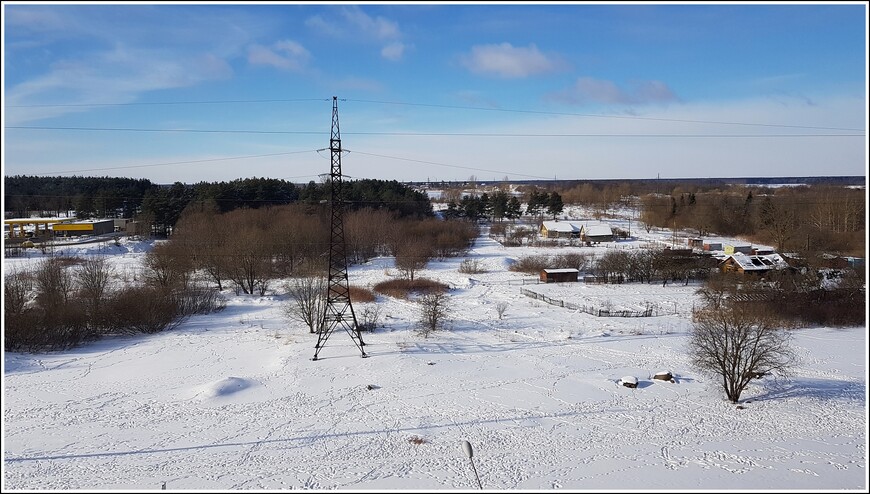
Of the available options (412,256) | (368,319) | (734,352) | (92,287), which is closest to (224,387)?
(368,319)

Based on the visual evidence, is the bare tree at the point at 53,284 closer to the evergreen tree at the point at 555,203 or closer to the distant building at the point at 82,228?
the distant building at the point at 82,228

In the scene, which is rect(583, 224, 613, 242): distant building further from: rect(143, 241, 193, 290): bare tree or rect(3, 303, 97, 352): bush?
rect(3, 303, 97, 352): bush

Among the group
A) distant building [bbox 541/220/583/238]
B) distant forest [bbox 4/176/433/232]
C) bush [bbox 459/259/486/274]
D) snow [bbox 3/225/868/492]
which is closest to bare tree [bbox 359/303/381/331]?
snow [bbox 3/225/868/492]

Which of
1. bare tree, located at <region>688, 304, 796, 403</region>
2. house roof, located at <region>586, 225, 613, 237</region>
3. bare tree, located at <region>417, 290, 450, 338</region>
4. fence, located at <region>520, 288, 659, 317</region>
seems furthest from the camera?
house roof, located at <region>586, 225, 613, 237</region>

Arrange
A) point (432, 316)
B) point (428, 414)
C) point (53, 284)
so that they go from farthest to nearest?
point (53, 284) < point (432, 316) < point (428, 414)

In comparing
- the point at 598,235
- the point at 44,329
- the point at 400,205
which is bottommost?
the point at 44,329

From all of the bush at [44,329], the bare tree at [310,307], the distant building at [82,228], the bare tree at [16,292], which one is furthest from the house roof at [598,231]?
the bare tree at [16,292]

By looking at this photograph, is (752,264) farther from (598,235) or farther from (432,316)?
(432,316)

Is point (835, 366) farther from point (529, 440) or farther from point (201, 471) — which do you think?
point (201, 471)
